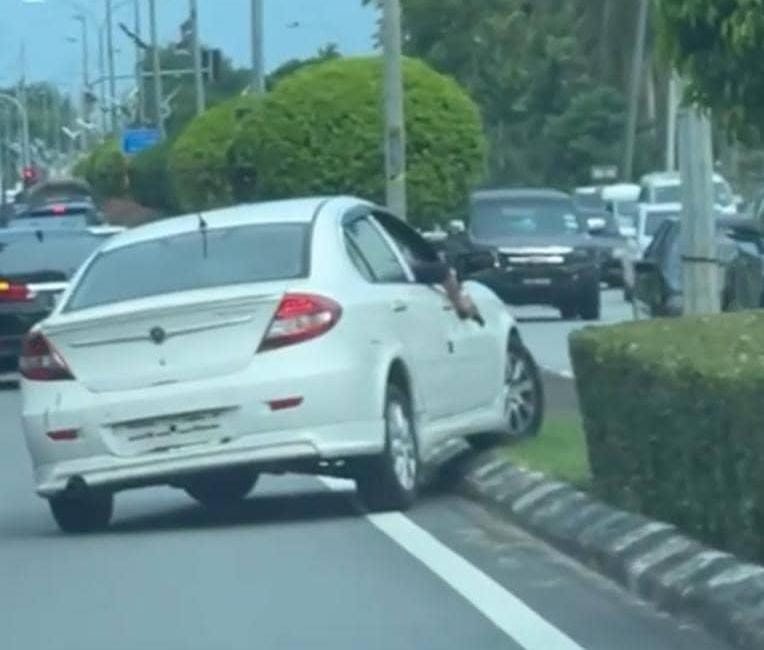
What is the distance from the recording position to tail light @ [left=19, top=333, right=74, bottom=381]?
624 inches

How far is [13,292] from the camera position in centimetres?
3147

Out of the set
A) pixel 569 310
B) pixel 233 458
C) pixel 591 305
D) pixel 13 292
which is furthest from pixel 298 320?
pixel 569 310

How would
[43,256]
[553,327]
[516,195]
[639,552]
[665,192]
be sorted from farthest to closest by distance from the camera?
[665,192]
[516,195]
[553,327]
[43,256]
[639,552]

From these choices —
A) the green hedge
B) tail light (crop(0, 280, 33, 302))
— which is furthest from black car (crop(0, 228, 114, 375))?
the green hedge

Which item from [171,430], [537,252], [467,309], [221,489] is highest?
[467,309]

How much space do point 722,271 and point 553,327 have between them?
11.5 m

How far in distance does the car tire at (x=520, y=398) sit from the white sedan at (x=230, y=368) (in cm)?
178

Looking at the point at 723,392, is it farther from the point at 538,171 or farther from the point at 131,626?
the point at 538,171

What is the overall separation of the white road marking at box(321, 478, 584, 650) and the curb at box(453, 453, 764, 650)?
1.70 feet

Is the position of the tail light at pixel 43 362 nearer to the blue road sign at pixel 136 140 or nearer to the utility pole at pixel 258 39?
the utility pole at pixel 258 39

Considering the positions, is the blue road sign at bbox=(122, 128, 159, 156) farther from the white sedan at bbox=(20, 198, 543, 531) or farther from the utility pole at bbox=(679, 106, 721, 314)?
the white sedan at bbox=(20, 198, 543, 531)

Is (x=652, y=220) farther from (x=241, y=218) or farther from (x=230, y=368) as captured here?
(x=230, y=368)

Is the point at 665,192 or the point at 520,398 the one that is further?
the point at 665,192

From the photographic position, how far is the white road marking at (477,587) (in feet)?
38.8
